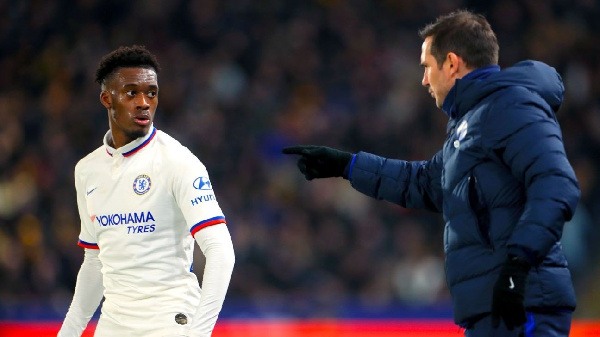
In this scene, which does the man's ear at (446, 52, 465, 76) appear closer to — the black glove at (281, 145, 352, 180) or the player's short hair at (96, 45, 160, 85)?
the black glove at (281, 145, 352, 180)

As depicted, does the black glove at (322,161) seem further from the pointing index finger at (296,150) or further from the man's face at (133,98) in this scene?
the man's face at (133,98)

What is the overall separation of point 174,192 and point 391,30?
797 cm

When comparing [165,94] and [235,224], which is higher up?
[165,94]

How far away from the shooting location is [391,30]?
11039mm

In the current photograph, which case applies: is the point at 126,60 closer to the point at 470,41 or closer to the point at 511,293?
the point at 470,41

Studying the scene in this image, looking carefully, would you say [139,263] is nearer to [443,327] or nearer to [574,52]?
[443,327]

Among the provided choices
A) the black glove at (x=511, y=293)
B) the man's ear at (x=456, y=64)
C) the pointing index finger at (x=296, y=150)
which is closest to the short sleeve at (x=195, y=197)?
the pointing index finger at (x=296, y=150)

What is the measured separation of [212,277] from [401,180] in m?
0.91

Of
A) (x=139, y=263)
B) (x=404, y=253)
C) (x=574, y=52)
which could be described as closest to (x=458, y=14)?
(x=139, y=263)

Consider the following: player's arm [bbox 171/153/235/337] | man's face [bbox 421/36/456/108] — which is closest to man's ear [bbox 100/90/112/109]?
player's arm [bbox 171/153/235/337]

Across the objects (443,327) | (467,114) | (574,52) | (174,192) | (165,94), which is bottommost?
(443,327)

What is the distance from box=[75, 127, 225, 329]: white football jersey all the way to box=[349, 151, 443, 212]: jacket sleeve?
0.64 m

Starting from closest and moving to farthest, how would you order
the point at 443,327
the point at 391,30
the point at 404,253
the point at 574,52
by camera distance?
the point at 443,327
the point at 404,253
the point at 574,52
the point at 391,30

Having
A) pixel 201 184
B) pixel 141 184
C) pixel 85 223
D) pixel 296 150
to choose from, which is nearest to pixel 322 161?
pixel 296 150
